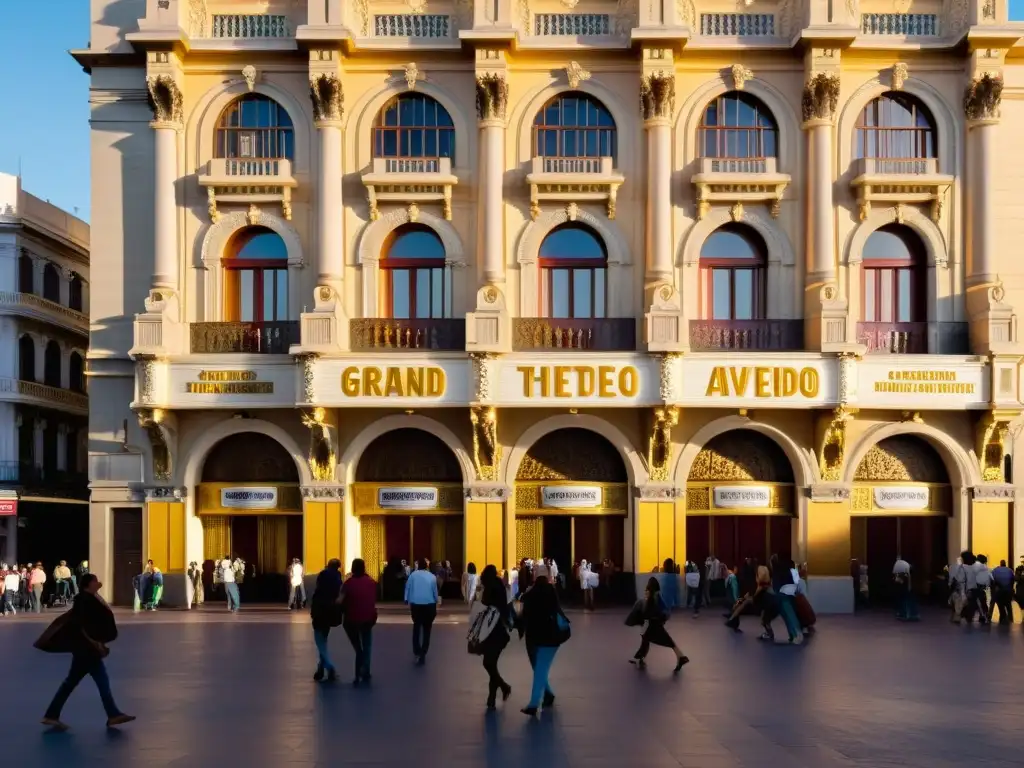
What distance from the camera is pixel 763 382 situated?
3291cm

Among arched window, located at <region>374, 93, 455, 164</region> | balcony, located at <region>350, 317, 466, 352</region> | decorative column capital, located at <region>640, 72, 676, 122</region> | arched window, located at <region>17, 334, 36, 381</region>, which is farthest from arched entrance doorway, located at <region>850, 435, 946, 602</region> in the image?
arched window, located at <region>17, 334, 36, 381</region>

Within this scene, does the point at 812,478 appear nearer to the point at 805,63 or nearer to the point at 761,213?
the point at 761,213

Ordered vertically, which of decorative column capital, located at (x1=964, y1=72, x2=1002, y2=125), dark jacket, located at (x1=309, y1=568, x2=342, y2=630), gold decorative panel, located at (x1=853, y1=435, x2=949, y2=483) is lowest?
dark jacket, located at (x1=309, y1=568, x2=342, y2=630)

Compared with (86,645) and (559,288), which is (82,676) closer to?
(86,645)

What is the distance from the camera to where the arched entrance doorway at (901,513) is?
35031 mm

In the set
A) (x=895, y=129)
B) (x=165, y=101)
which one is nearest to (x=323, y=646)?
(x=165, y=101)

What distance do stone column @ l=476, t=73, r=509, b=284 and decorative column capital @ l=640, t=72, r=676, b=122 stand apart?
3.68 metres

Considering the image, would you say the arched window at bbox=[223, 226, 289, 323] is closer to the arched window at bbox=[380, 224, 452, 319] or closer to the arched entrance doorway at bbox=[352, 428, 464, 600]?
the arched window at bbox=[380, 224, 452, 319]

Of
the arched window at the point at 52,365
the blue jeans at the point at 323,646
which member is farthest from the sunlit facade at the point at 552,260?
the blue jeans at the point at 323,646

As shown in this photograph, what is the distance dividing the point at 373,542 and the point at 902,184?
17249 mm

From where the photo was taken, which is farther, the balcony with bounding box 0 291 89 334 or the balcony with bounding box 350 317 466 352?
the balcony with bounding box 0 291 89 334

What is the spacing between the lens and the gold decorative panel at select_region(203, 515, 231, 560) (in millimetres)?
35750

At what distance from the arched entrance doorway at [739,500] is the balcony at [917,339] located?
3817 mm

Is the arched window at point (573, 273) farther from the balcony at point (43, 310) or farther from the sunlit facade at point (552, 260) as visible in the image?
the balcony at point (43, 310)
